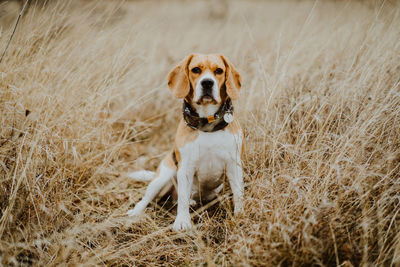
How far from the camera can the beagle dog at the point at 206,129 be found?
215 centimetres

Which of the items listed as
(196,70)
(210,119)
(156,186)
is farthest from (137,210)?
(196,70)

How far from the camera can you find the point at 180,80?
2246 mm

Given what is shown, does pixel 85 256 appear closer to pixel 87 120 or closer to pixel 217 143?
pixel 217 143

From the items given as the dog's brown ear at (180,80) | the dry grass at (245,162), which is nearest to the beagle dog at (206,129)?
the dog's brown ear at (180,80)

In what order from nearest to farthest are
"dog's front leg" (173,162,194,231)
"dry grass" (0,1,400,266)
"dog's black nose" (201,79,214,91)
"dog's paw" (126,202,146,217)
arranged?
"dry grass" (0,1,400,266) < "dog's black nose" (201,79,214,91) < "dog's front leg" (173,162,194,231) < "dog's paw" (126,202,146,217)

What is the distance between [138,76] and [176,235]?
97.9 inches

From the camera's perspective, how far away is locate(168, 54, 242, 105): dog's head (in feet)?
6.85

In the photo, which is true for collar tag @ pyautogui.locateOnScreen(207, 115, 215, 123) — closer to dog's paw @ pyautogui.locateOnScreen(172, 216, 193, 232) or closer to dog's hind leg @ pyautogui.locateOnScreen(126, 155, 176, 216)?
dog's hind leg @ pyautogui.locateOnScreen(126, 155, 176, 216)

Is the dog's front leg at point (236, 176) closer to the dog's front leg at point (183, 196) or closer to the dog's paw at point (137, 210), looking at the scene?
the dog's front leg at point (183, 196)

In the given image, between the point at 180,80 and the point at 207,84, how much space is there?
0.28 metres

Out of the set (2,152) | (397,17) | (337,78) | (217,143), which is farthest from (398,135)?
(2,152)

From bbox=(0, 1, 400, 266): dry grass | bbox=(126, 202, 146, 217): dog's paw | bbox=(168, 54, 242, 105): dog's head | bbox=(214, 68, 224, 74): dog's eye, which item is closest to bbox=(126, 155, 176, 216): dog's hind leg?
bbox=(126, 202, 146, 217): dog's paw

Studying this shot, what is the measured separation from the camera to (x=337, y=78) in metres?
2.90

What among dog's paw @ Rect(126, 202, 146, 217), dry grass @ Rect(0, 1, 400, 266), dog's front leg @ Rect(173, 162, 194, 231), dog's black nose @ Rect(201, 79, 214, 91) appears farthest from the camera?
dog's paw @ Rect(126, 202, 146, 217)
